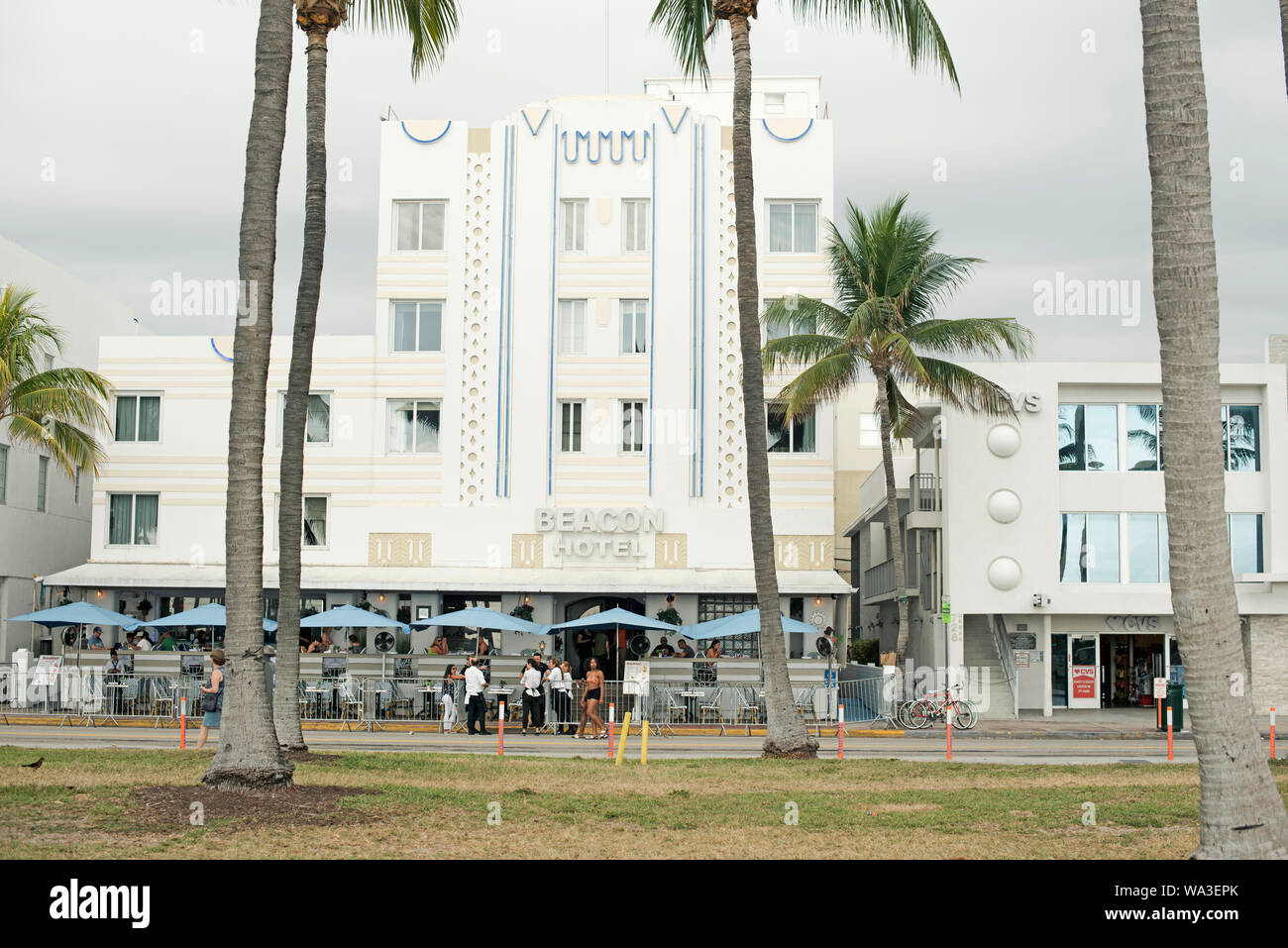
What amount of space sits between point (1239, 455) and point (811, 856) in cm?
2831

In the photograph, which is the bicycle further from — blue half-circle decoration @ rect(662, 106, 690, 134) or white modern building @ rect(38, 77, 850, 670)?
blue half-circle decoration @ rect(662, 106, 690, 134)

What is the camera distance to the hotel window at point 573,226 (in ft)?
125

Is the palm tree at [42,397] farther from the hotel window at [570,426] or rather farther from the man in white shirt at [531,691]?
the man in white shirt at [531,691]

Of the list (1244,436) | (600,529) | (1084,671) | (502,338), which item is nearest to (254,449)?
(600,529)

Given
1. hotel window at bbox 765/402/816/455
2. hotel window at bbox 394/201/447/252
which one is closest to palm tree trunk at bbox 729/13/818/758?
hotel window at bbox 765/402/816/455

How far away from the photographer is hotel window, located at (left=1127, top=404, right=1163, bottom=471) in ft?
116

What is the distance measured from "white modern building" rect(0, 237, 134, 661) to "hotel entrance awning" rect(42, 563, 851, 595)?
392 cm

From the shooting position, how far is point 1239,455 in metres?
35.1

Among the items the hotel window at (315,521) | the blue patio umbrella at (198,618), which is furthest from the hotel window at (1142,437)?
the blue patio umbrella at (198,618)

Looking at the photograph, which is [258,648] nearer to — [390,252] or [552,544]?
[552,544]

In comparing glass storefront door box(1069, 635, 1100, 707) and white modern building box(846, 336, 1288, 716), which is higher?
white modern building box(846, 336, 1288, 716)

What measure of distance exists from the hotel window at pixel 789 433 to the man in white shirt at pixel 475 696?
1192 centimetres

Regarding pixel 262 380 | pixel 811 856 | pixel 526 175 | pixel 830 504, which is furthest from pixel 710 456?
pixel 811 856

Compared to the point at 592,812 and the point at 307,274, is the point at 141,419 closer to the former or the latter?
the point at 307,274
